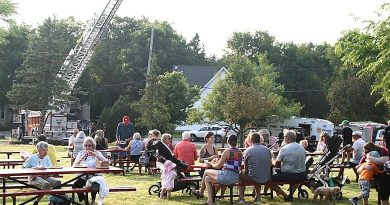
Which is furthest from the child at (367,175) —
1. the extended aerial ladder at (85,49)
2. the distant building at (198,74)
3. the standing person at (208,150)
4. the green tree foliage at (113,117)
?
the distant building at (198,74)

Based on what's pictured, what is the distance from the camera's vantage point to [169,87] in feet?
154

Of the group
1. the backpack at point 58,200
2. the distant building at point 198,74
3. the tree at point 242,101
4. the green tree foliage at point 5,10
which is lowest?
the backpack at point 58,200

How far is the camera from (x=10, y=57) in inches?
2370

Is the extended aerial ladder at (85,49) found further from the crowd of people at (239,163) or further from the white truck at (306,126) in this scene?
the crowd of people at (239,163)

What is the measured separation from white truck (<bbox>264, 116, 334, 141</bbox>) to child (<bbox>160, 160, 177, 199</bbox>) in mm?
30839

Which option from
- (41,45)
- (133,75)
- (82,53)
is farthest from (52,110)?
(133,75)

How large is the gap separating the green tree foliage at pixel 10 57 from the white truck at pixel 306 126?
28.6 meters

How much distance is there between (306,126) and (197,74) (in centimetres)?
2221

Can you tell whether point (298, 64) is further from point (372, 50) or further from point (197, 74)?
point (372, 50)

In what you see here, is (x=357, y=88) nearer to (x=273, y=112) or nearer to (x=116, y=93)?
(x=273, y=112)

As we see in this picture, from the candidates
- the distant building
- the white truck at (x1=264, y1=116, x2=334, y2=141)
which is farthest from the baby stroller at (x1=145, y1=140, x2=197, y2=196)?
the distant building

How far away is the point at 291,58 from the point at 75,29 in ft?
81.6

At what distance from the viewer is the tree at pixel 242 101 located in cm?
3517

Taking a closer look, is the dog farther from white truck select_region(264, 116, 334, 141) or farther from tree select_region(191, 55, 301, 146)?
white truck select_region(264, 116, 334, 141)
